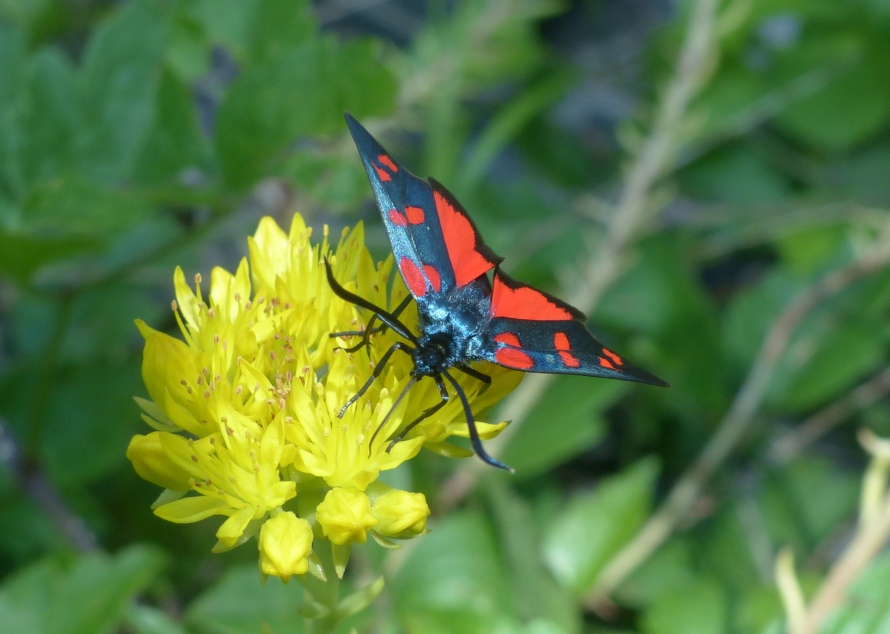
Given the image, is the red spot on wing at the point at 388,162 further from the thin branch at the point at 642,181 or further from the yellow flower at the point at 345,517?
the thin branch at the point at 642,181

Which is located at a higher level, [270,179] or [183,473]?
[270,179]

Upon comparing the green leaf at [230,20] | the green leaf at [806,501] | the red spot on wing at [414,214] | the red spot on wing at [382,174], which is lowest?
the green leaf at [806,501]

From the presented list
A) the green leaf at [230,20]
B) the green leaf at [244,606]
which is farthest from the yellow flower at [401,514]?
the green leaf at [230,20]

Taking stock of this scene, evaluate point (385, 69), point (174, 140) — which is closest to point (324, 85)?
point (385, 69)

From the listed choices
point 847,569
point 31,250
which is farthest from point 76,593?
point 847,569

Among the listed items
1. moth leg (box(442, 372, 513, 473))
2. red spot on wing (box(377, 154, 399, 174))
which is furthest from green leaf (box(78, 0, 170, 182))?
moth leg (box(442, 372, 513, 473))

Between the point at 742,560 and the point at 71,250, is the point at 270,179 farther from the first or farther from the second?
the point at 742,560
